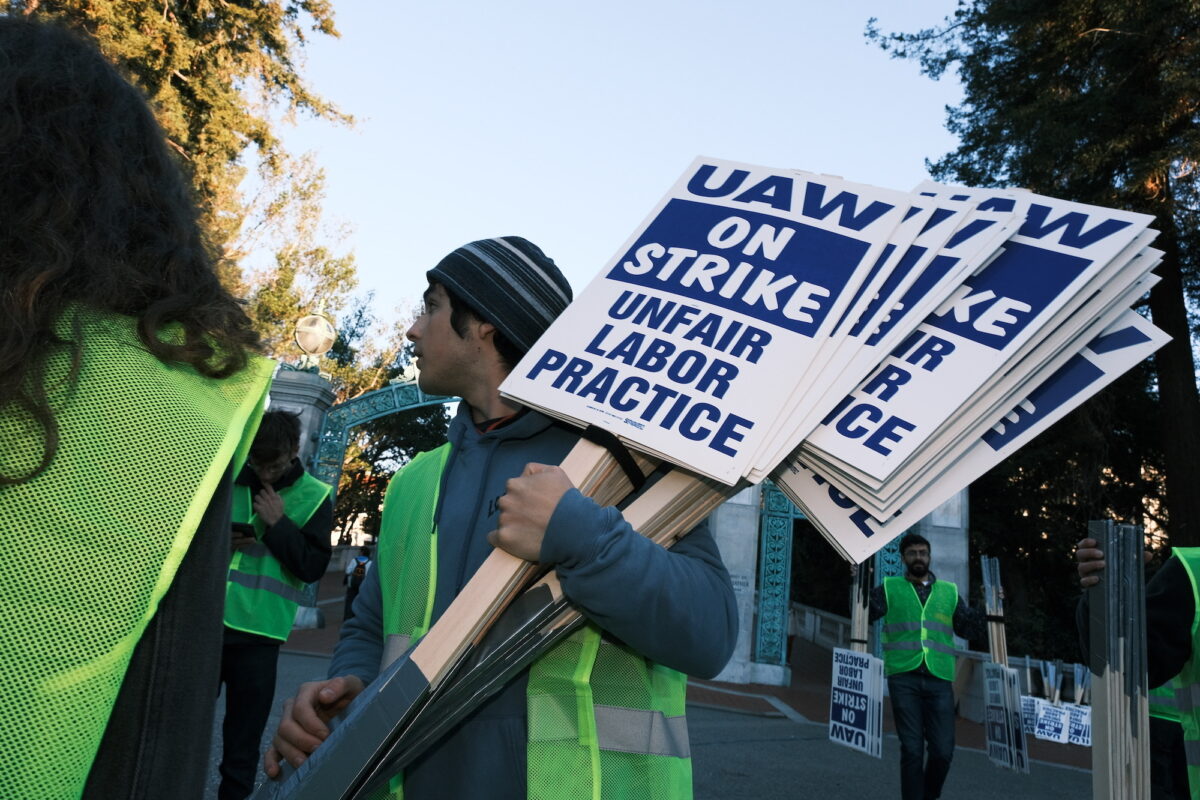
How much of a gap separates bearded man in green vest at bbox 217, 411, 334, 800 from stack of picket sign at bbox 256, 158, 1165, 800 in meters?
2.94

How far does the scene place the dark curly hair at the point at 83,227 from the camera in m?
1.03

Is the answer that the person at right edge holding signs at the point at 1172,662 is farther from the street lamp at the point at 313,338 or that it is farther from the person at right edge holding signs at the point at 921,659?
the street lamp at the point at 313,338

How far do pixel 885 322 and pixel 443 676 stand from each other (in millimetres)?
962

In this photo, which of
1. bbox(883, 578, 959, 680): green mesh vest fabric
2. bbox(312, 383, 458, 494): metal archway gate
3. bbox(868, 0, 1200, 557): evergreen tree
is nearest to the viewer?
bbox(883, 578, 959, 680): green mesh vest fabric

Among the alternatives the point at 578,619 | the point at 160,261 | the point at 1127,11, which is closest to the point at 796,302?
the point at 578,619

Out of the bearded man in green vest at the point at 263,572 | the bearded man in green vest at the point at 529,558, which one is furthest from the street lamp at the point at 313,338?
the bearded man in green vest at the point at 529,558

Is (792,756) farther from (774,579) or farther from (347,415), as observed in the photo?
(347,415)

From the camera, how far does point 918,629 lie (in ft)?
24.8

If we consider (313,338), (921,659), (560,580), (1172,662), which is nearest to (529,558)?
(560,580)

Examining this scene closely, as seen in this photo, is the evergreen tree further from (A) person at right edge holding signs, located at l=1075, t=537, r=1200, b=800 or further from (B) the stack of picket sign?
(B) the stack of picket sign

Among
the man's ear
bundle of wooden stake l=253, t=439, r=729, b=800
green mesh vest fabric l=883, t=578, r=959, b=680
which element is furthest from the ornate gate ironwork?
bundle of wooden stake l=253, t=439, r=729, b=800

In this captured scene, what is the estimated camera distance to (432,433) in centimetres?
5038

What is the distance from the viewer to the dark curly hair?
3.39 feet

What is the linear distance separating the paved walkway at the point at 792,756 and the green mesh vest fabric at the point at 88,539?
204 inches
